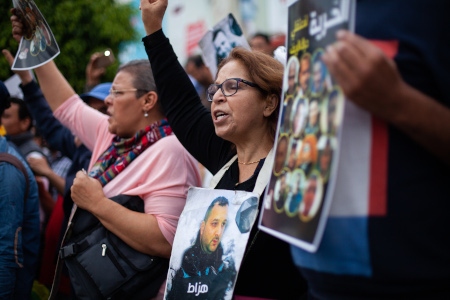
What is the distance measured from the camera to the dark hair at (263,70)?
2.52 meters

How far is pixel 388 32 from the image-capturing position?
1456mm

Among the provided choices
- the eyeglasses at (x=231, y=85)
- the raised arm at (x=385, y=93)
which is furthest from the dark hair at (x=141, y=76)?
the raised arm at (x=385, y=93)

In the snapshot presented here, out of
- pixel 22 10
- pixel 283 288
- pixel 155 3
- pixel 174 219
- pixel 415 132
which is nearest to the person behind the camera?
pixel 415 132

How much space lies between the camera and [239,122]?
2.49 meters

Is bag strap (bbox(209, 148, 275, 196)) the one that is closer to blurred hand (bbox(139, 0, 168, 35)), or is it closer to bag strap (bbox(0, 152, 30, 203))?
blurred hand (bbox(139, 0, 168, 35))

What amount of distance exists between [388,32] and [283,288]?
1.10 meters

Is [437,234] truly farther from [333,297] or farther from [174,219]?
[174,219]

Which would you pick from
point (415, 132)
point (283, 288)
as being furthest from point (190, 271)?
point (415, 132)

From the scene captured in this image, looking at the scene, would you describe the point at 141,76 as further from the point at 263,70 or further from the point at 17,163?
the point at 263,70

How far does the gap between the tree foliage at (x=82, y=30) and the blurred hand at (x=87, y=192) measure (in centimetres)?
416

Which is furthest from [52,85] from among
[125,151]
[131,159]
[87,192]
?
[87,192]

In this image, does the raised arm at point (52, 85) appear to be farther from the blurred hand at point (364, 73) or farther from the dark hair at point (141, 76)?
the blurred hand at point (364, 73)

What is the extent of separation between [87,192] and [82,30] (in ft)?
23.8

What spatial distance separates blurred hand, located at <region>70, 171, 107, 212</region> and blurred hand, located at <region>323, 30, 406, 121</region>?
6.09 ft
